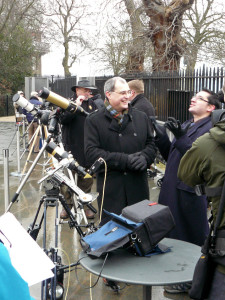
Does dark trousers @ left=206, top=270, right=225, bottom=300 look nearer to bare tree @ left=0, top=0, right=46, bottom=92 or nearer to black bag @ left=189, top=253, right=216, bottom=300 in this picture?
black bag @ left=189, top=253, right=216, bottom=300

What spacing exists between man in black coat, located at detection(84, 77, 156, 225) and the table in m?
1.29

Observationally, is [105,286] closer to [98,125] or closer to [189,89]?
[98,125]

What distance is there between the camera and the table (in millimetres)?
2371

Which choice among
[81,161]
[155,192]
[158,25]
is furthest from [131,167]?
[158,25]

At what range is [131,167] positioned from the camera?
3.96 meters

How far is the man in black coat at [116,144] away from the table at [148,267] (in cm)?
129

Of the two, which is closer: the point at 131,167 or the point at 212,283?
the point at 212,283

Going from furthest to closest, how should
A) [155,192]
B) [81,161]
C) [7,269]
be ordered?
[155,192] → [81,161] → [7,269]

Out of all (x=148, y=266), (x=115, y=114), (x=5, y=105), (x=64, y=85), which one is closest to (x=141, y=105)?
(x=115, y=114)

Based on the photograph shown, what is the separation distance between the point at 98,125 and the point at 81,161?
6.80 feet

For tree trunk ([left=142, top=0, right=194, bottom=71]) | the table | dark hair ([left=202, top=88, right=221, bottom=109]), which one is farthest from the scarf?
tree trunk ([left=142, top=0, right=194, bottom=71])

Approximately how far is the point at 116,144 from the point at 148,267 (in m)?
1.74

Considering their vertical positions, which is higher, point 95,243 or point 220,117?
point 220,117

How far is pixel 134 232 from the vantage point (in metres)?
2.66
